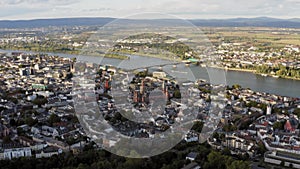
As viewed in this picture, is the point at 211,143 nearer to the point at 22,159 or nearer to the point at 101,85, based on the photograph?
the point at 22,159

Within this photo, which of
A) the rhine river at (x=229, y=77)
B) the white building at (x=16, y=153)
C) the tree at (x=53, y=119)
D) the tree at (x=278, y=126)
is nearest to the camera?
the white building at (x=16, y=153)

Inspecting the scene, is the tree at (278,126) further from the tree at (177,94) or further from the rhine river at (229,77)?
the rhine river at (229,77)

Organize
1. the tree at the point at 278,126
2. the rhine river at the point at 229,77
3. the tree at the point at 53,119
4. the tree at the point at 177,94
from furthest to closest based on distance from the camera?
1. the rhine river at the point at 229,77
2. the tree at the point at 177,94
3. the tree at the point at 53,119
4. the tree at the point at 278,126

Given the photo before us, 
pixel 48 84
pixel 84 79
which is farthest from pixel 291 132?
pixel 48 84

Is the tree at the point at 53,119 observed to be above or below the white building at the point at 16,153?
above

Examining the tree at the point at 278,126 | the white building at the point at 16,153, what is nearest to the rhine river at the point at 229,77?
the tree at the point at 278,126

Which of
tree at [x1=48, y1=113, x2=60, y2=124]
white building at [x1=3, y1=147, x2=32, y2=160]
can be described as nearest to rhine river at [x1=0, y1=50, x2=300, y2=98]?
tree at [x1=48, y1=113, x2=60, y2=124]

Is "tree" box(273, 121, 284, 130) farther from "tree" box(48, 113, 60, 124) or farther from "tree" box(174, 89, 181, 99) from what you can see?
"tree" box(48, 113, 60, 124)

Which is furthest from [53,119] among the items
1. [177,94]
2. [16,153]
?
[177,94]

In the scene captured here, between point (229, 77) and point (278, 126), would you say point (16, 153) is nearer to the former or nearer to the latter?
point (278, 126)
